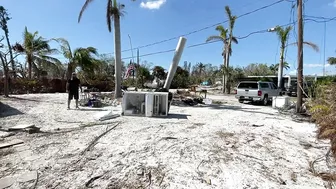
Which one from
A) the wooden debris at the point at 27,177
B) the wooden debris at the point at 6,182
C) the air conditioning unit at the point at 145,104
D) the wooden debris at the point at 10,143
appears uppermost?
Result: the air conditioning unit at the point at 145,104

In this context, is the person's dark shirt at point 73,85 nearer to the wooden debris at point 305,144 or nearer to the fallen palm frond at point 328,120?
the wooden debris at point 305,144

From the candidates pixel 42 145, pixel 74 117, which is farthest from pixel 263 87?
pixel 42 145

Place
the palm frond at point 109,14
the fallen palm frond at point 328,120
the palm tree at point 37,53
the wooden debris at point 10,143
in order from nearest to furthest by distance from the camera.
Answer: the fallen palm frond at point 328,120 → the wooden debris at point 10,143 → the palm frond at point 109,14 → the palm tree at point 37,53

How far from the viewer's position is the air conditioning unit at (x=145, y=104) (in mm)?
8320

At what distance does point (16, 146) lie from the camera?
4707 mm

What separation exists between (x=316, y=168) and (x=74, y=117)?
7.55 m

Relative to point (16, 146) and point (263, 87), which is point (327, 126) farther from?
point (263, 87)

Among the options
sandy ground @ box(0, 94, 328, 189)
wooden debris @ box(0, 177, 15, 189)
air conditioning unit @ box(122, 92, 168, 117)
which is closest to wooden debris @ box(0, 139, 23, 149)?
sandy ground @ box(0, 94, 328, 189)

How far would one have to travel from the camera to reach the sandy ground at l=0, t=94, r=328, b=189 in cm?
335

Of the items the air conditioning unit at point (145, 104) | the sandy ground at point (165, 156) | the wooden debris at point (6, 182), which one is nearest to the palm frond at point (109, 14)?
the air conditioning unit at point (145, 104)

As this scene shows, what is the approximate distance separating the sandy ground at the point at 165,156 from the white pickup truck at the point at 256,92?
7056 millimetres

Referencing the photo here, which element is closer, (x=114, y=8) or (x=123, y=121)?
(x=123, y=121)

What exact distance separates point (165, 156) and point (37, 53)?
1936 centimetres

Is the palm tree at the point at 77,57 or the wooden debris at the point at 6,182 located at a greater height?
the palm tree at the point at 77,57
